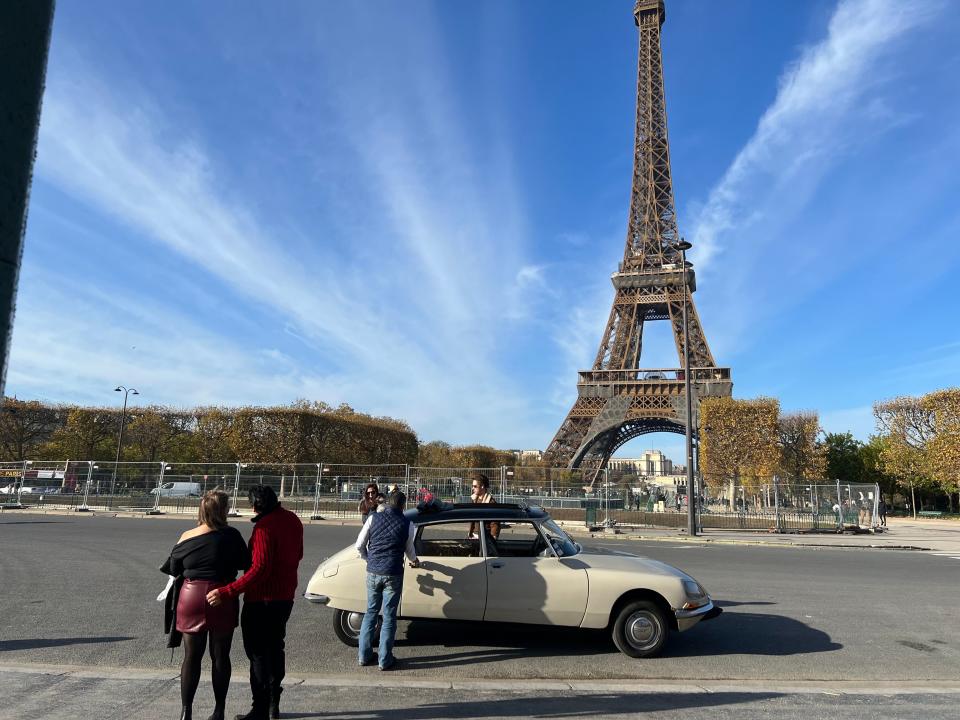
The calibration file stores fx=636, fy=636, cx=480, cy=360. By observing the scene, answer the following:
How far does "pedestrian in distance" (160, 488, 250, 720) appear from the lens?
13.6 feet

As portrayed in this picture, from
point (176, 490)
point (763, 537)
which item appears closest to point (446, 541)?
point (763, 537)

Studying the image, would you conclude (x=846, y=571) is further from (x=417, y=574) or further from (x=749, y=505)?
(x=749, y=505)

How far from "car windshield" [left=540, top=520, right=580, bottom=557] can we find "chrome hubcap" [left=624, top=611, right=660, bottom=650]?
87 centimetres

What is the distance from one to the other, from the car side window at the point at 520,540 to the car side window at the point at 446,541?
12.3 inches

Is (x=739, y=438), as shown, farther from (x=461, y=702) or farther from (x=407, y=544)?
(x=461, y=702)

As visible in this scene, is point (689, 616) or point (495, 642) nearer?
point (689, 616)

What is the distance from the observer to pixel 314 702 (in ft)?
15.8

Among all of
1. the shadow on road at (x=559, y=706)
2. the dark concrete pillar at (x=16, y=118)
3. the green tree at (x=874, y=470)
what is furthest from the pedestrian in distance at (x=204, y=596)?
the green tree at (x=874, y=470)

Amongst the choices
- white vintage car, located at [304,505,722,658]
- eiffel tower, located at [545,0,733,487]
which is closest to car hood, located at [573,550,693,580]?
white vintage car, located at [304,505,722,658]

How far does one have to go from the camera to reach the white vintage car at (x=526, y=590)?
6.29 metres

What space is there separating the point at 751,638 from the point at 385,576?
14.0 ft

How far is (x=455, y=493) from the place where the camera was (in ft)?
80.9

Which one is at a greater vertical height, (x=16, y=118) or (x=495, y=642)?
(x=16, y=118)

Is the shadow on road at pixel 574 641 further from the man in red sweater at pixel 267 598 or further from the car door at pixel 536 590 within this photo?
the man in red sweater at pixel 267 598
